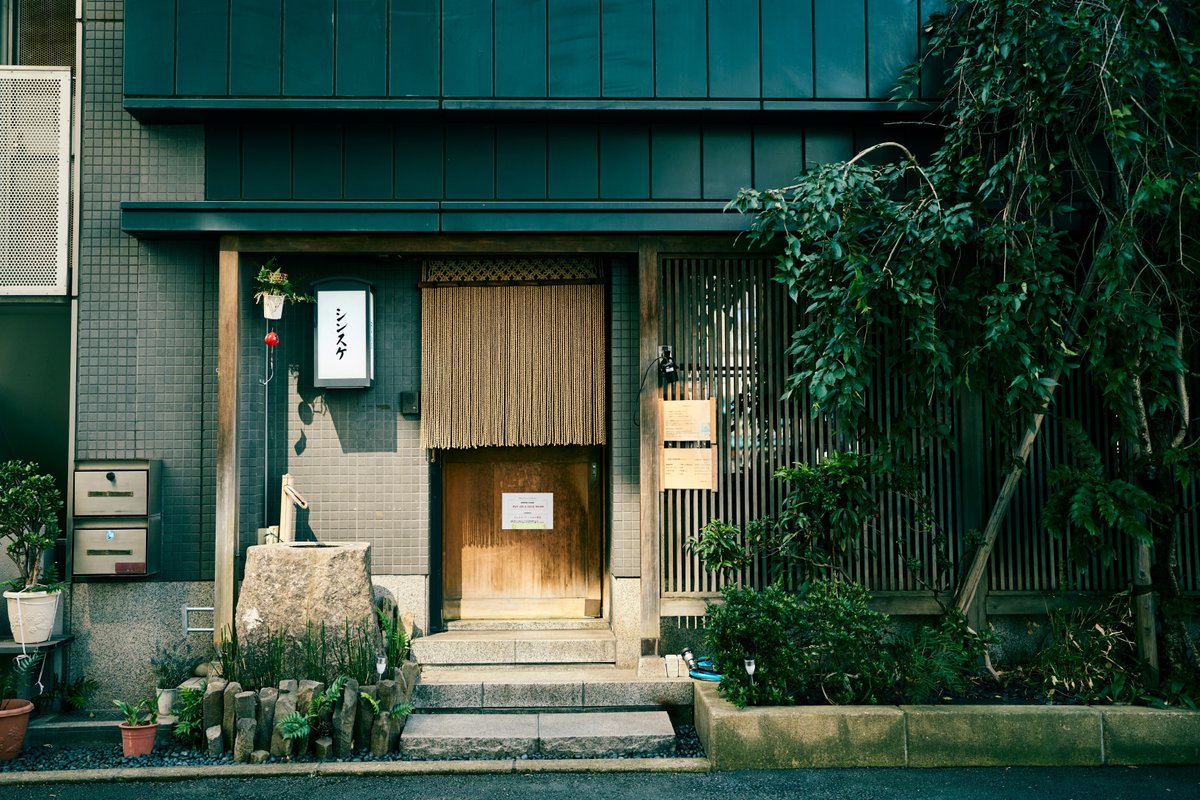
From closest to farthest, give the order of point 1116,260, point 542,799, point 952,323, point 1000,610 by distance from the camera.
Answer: point 542,799, point 1116,260, point 952,323, point 1000,610

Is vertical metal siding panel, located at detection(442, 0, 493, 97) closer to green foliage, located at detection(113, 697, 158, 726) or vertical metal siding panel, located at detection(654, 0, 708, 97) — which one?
vertical metal siding panel, located at detection(654, 0, 708, 97)

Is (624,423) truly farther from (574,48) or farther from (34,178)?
(34,178)

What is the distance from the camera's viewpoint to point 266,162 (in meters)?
7.75

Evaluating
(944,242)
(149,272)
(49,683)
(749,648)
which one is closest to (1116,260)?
(944,242)

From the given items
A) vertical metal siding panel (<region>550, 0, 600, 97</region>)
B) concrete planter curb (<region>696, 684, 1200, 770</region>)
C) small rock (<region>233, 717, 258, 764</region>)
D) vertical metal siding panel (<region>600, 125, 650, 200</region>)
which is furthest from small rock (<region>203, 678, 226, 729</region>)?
vertical metal siding panel (<region>550, 0, 600, 97</region>)

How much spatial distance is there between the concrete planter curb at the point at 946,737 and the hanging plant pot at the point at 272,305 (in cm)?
516

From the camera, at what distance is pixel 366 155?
7738 millimetres

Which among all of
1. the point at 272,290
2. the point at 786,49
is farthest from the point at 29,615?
the point at 786,49

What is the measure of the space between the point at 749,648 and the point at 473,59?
5.61 meters

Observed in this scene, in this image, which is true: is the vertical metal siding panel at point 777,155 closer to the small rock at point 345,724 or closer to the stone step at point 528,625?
the stone step at point 528,625

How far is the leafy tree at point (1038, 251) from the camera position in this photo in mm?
6363

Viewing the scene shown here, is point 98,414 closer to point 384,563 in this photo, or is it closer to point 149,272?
point 149,272

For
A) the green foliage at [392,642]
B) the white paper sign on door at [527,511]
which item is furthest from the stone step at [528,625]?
the white paper sign on door at [527,511]

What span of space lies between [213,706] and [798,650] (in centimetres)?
456
